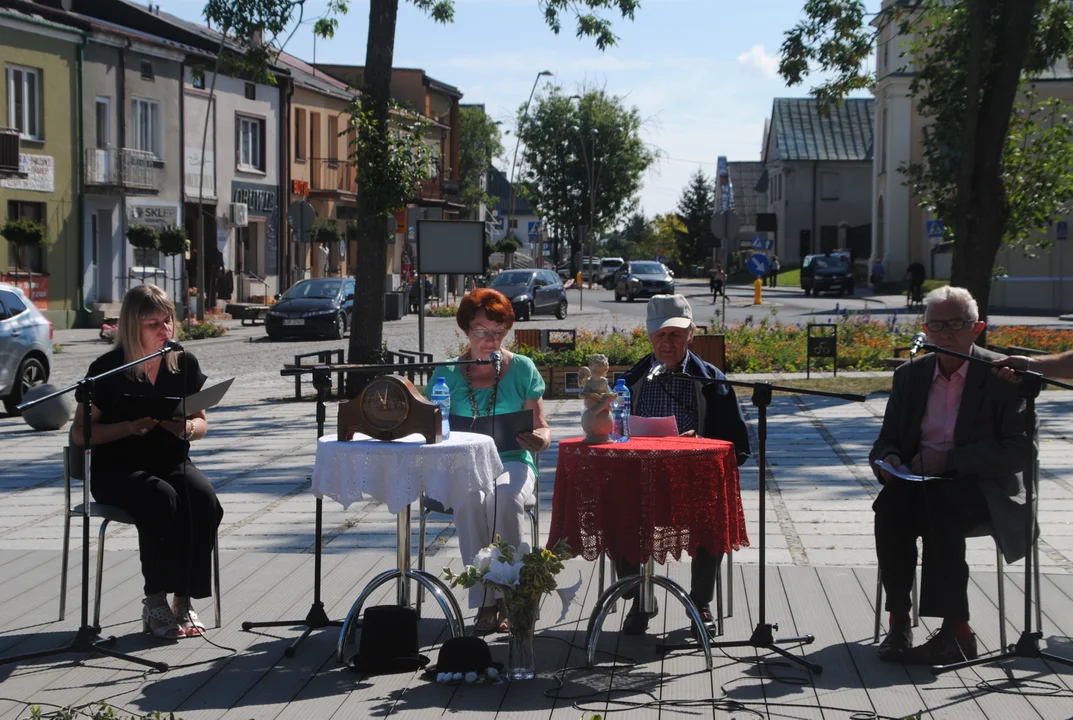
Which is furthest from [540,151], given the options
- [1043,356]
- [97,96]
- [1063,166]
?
[1043,356]

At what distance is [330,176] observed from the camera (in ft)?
174

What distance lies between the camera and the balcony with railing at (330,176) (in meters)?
51.6

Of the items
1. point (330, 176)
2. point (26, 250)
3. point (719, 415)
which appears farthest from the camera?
point (330, 176)

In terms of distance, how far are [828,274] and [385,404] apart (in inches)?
2121

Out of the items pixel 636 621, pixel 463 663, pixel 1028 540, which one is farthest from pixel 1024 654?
pixel 463 663

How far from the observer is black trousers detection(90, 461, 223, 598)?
6.49m

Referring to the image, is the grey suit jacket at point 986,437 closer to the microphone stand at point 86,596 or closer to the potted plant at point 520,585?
the potted plant at point 520,585

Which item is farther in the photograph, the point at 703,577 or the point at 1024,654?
the point at 703,577

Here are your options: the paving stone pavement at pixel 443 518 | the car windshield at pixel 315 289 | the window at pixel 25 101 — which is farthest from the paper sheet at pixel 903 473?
the window at pixel 25 101

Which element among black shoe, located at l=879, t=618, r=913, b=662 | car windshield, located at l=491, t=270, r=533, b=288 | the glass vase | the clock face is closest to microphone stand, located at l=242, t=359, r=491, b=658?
the clock face

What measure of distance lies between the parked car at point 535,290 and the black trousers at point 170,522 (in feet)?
114

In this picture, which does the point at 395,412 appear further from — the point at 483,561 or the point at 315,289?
the point at 315,289

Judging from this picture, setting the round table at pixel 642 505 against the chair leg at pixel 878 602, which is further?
the chair leg at pixel 878 602

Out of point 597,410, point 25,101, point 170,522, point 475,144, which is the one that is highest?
point 475,144
